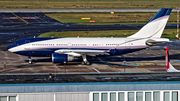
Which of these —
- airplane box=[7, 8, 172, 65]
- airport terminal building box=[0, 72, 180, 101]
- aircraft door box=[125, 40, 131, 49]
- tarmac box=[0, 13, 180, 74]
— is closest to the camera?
airport terminal building box=[0, 72, 180, 101]

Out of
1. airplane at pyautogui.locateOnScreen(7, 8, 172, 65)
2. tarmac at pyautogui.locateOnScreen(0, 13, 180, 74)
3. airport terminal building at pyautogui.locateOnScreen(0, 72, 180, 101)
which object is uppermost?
airplane at pyautogui.locateOnScreen(7, 8, 172, 65)

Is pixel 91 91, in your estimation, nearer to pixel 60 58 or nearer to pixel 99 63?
pixel 60 58

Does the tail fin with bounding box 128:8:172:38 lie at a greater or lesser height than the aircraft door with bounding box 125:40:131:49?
greater

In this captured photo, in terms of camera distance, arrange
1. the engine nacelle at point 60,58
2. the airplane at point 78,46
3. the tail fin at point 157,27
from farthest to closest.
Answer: the tail fin at point 157,27, the airplane at point 78,46, the engine nacelle at point 60,58

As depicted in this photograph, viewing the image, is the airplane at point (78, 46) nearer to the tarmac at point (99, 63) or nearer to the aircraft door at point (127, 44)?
the aircraft door at point (127, 44)

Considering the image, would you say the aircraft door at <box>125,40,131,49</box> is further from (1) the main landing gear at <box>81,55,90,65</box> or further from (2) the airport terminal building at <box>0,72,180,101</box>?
(2) the airport terminal building at <box>0,72,180,101</box>

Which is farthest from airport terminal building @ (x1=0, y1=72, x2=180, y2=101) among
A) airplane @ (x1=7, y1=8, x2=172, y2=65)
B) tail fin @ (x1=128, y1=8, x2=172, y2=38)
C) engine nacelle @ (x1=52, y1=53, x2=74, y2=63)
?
tail fin @ (x1=128, y1=8, x2=172, y2=38)

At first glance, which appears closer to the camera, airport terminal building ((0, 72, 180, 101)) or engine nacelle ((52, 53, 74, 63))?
airport terminal building ((0, 72, 180, 101))

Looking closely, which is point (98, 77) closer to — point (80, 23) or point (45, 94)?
point (45, 94)

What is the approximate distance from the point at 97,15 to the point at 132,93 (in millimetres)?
124806

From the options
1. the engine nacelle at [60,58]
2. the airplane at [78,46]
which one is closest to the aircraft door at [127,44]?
the airplane at [78,46]

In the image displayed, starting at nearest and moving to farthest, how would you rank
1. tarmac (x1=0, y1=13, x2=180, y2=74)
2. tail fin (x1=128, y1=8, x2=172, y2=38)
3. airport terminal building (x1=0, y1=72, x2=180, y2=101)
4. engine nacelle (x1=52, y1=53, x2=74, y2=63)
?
airport terminal building (x1=0, y1=72, x2=180, y2=101) < tarmac (x1=0, y1=13, x2=180, y2=74) < engine nacelle (x1=52, y1=53, x2=74, y2=63) < tail fin (x1=128, y1=8, x2=172, y2=38)

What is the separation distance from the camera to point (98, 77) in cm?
3453

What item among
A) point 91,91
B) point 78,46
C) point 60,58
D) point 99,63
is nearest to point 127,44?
point 99,63
